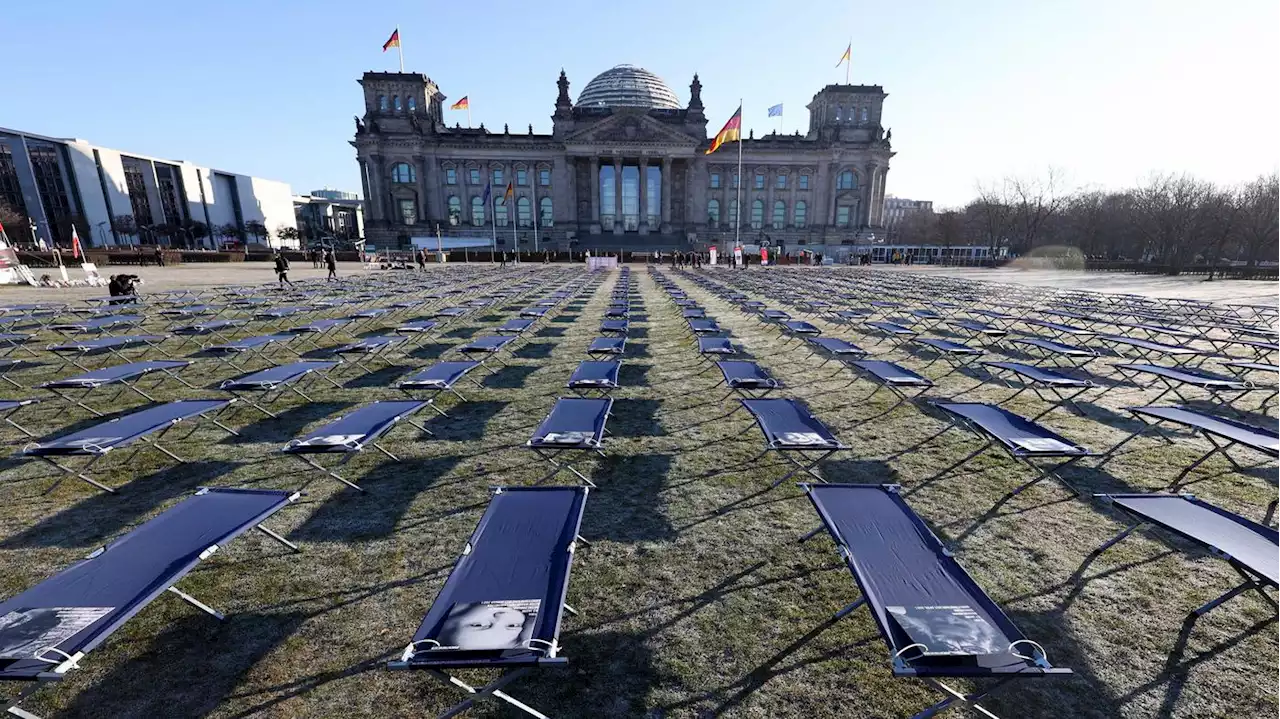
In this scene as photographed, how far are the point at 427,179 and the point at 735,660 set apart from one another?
8430 centimetres

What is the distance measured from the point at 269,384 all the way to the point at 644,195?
74.3 meters

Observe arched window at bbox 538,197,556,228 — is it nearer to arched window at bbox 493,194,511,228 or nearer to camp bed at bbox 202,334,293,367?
arched window at bbox 493,194,511,228

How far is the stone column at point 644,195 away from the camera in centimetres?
7569

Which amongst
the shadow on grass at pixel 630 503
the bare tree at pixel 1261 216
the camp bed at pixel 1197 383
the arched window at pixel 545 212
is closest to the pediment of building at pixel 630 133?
the arched window at pixel 545 212

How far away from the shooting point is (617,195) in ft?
251

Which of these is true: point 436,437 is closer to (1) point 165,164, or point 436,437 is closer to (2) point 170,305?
(2) point 170,305

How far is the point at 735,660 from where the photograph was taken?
3.09 metres

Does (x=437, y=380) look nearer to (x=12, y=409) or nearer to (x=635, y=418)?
(x=635, y=418)

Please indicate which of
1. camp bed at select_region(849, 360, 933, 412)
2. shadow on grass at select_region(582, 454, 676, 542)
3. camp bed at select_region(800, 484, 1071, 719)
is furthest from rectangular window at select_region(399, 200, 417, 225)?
camp bed at select_region(800, 484, 1071, 719)

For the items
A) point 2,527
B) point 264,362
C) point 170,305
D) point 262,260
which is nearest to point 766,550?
point 2,527

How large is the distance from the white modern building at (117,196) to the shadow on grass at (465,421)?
97852mm

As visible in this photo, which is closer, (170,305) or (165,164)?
(170,305)

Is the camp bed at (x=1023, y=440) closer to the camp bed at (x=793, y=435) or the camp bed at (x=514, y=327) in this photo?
the camp bed at (x=793, y=435)

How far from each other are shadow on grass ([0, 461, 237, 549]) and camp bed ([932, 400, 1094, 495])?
765cm
